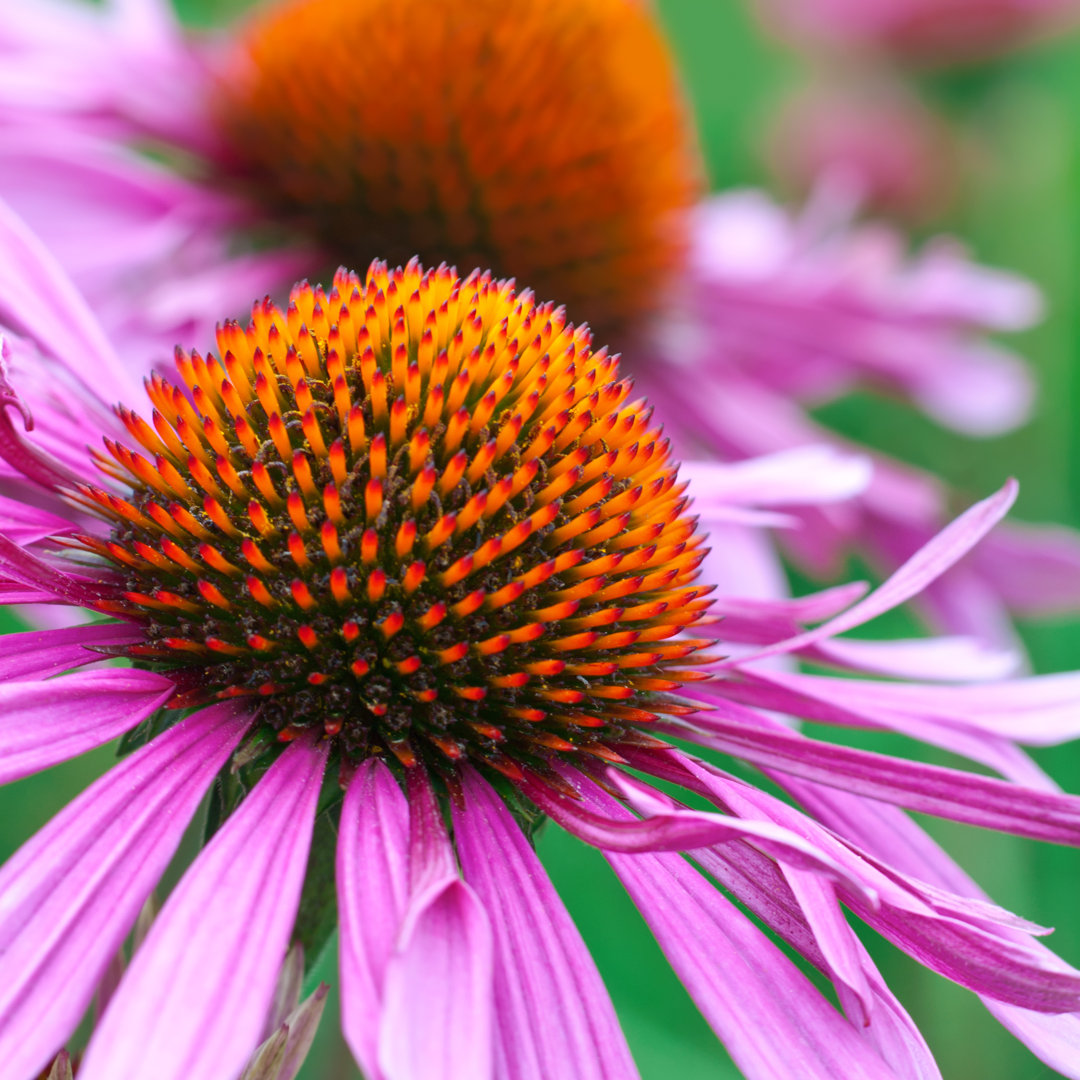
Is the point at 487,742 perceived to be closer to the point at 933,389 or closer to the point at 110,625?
the point at 110,625

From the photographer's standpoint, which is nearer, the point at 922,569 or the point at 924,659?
the point at 922,569

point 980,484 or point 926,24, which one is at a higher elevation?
point 926,24

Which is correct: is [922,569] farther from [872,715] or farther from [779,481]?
[779,481]

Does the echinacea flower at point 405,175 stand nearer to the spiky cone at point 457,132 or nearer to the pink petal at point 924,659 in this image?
the spiky cone at point 457,132

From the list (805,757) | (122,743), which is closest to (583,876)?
(805,757)

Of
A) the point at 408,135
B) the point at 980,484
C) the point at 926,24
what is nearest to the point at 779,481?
the point at 408,135

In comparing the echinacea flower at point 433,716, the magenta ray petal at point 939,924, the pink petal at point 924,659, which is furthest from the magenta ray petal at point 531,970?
the pink petal at point 924,659

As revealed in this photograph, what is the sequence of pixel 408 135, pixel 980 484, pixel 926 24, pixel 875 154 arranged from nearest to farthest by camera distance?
1. pixel 408 135
2. pixel 980 484
3. pixel 875 154
4. pixel 926 24

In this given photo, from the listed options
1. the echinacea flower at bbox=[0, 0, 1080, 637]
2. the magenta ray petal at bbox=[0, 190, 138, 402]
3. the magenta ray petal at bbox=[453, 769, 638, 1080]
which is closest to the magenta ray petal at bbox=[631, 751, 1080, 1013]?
the magenta ray petal at bbox=[453, 769, 638, 1080]
